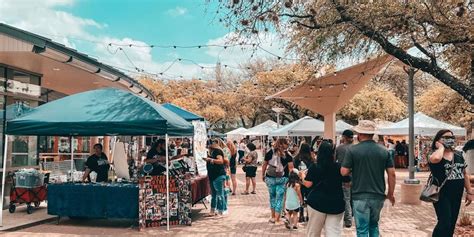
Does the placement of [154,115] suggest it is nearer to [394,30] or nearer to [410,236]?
[394,30]

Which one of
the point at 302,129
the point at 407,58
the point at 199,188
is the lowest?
the point at 199,188

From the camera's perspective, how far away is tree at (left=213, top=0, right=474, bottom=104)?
7.49 metres

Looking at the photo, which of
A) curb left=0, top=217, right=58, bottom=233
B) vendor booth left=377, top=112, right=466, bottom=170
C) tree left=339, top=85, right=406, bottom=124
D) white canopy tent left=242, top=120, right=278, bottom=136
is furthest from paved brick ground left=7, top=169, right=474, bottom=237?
tree left=339, top=85, right=406, bottom=124

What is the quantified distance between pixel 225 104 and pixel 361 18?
3427 centimetres

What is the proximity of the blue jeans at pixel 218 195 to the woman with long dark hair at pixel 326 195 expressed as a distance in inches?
167

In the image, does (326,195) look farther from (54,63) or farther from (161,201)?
(54,63)

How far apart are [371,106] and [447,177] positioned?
93.6 feet

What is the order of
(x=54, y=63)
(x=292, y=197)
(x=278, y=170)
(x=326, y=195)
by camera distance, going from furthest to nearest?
(x=54, y=63) → (x=278, y=170) → (x=292, y=197) → (x=326, y=195)

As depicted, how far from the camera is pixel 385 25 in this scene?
750cm

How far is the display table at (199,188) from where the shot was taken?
9484mm

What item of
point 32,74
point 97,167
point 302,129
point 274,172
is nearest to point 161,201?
point 274,172

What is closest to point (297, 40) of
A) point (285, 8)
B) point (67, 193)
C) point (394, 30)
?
point (285, 8)

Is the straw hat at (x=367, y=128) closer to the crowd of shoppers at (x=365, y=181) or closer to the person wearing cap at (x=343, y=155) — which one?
the crowd of shoppers at (x=365, y=181)

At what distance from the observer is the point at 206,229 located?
8406 millimetres
